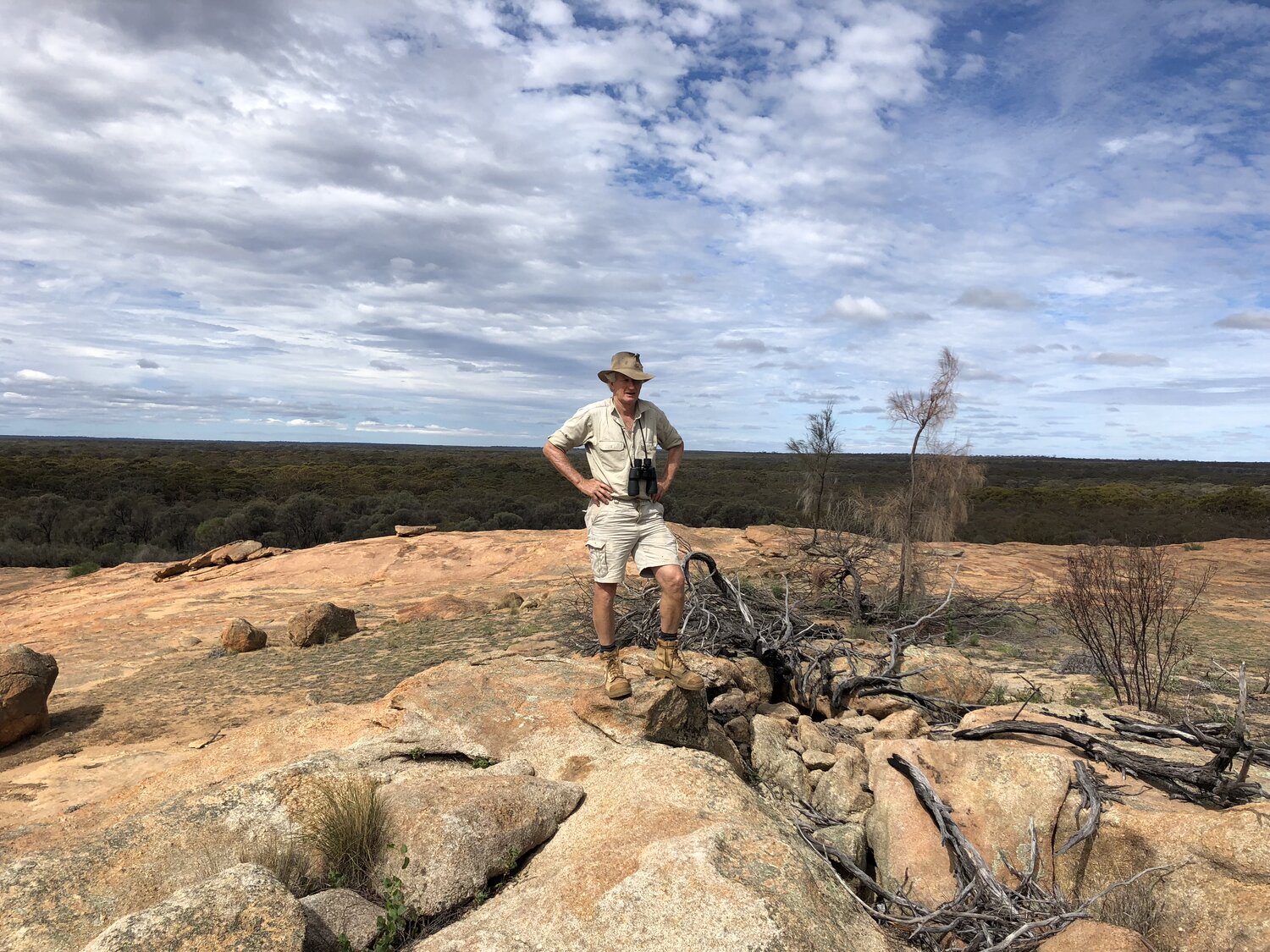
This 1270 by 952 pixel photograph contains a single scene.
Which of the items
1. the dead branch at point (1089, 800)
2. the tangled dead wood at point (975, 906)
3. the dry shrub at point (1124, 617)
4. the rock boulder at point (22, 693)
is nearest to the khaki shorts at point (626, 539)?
the tangled dead wood at point (975, 906)

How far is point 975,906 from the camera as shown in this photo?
2883 mm

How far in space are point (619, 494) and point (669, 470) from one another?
514 millimetres

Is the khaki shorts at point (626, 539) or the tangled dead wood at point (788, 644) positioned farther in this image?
the tangled dead wood at point (788, 644)

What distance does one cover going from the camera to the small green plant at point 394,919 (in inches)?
95.5

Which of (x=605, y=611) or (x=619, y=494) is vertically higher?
(x=619, y=494)

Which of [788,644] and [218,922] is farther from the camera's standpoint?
[788,644]

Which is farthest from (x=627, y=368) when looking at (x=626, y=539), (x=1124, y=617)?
(x=1124, y=617)

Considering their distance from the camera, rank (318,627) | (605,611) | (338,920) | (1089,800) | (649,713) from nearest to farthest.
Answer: (338,920) → (1089,800) → (649,713) → (605,611) → (318,627)

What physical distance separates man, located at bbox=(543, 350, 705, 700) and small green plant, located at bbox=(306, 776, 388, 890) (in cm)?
182

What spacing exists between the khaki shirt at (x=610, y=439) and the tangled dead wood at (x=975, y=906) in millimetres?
2393

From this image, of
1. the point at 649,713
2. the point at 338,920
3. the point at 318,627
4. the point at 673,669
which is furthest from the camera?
the point at 318,627

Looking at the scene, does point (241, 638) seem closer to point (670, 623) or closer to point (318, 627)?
point (318, 627)

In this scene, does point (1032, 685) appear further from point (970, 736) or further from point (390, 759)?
point (390, 759)

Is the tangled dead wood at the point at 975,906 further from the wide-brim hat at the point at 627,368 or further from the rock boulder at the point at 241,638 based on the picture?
the rock boulder at the point at 241,638
